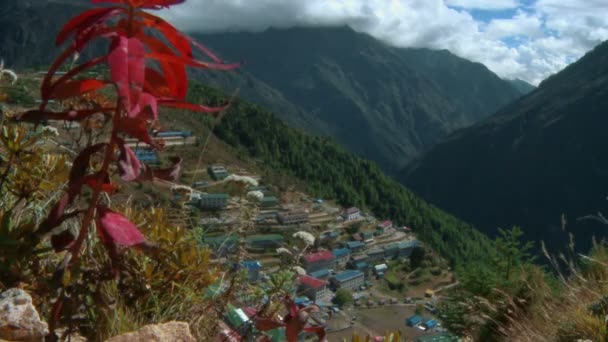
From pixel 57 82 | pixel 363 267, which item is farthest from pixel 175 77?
pixel 363 267

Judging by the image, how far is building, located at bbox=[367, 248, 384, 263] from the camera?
50.2 meters

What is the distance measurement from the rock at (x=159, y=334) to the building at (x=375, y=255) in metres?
48.1

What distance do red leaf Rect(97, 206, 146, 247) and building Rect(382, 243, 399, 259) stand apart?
53.3 meters

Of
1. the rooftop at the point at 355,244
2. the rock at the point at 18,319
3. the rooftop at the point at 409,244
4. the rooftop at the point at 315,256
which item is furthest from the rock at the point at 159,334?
the rooftop at the point at 409,244

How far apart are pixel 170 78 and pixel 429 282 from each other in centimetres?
5132

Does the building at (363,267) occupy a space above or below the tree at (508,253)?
below

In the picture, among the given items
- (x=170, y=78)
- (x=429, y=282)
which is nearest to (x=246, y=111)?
(x=429, y=282)

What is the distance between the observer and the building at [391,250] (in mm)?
53844

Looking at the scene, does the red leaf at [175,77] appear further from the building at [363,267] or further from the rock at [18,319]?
the building at [363,267]

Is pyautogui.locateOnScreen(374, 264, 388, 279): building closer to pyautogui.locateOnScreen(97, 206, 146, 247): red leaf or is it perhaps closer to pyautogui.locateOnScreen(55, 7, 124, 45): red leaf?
pyautogui.locateOnScreen(97, 206, 146, 247): red leaf

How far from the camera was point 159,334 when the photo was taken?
75.3 inches

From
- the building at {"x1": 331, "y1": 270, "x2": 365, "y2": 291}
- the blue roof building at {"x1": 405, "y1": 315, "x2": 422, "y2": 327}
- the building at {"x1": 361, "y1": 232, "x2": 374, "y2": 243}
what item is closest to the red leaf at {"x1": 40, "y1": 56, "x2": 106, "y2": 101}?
the blue roof building at {"x1": 405, "y1": 315, "x2": 422, "y2": 327}

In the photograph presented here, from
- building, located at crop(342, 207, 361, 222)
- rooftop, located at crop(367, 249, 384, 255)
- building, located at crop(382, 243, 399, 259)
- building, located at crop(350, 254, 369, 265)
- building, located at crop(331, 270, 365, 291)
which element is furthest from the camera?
building, located at crop(342, 207, 361, 222)

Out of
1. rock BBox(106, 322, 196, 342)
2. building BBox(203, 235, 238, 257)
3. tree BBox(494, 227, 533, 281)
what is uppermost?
rock BBox(106, 322, 196, 342)
